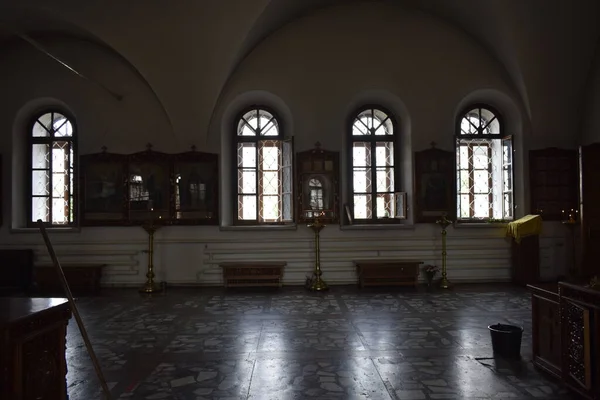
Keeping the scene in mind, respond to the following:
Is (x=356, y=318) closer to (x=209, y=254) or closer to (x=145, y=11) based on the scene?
(x=209, y=254)

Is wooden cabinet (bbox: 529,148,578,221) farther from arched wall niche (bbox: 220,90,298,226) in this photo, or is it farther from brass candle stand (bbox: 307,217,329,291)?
arched wall niche (bbox: 220,90,298,226)

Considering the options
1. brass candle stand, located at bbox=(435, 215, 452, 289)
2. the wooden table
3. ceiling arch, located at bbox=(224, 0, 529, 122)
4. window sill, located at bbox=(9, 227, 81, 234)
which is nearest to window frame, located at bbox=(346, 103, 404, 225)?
brass candle stand, located at bbox=(435, 215, 452, 289)

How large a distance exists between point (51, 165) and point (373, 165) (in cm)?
737

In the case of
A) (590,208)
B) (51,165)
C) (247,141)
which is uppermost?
(247,141)

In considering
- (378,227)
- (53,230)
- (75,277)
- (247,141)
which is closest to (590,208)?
(378,227)

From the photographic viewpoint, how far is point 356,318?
7.35 metres

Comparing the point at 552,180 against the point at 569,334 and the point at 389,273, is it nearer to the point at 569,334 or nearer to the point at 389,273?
the point at 389,273

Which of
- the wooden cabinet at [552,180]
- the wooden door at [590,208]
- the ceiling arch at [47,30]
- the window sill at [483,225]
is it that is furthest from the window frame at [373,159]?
the ceiling arch at [47,30]

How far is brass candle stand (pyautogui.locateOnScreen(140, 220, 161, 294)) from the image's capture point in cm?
1002

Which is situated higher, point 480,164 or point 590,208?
point 480,164

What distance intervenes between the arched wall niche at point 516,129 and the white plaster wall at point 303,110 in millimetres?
64

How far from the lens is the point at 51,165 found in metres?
11.4

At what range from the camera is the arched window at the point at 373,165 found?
11.2 m

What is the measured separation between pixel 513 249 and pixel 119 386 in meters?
8.72
